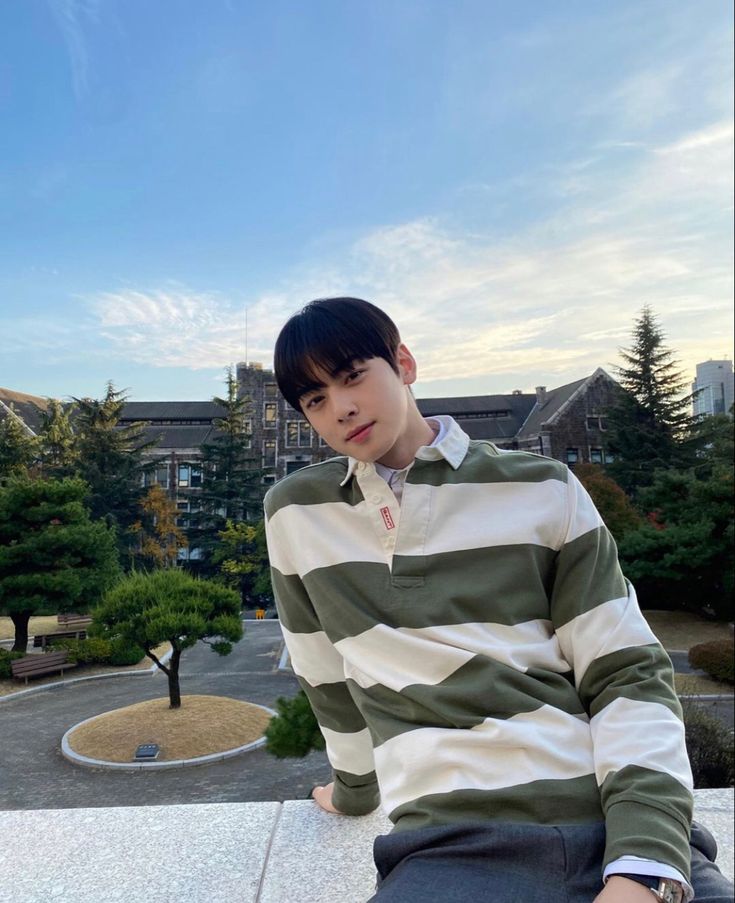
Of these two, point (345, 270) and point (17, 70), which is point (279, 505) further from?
point (17, 70)

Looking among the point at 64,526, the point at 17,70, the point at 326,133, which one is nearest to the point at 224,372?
the point at 64,526

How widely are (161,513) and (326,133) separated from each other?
1.29 meters

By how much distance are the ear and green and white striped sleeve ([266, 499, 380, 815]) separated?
0.81 feet

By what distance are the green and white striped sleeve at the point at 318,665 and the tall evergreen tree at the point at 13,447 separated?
1136 millimetres

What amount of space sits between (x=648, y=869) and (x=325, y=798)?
0.76m

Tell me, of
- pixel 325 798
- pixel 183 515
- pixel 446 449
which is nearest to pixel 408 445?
pixel 446 449

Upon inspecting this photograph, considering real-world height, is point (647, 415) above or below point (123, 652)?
above

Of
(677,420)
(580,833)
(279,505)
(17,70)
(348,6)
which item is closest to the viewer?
(580,833)

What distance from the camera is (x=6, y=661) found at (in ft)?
5.50

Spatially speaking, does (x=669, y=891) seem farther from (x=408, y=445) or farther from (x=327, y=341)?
(x=327, y=341)

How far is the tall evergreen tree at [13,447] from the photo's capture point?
1723 mm

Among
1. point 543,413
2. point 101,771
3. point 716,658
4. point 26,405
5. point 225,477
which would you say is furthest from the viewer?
Result: point 716,658

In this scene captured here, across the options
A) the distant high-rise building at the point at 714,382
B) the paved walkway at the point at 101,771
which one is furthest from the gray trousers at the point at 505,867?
the distant high-rise building at the point at 714,382

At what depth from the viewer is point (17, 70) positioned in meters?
1.75
